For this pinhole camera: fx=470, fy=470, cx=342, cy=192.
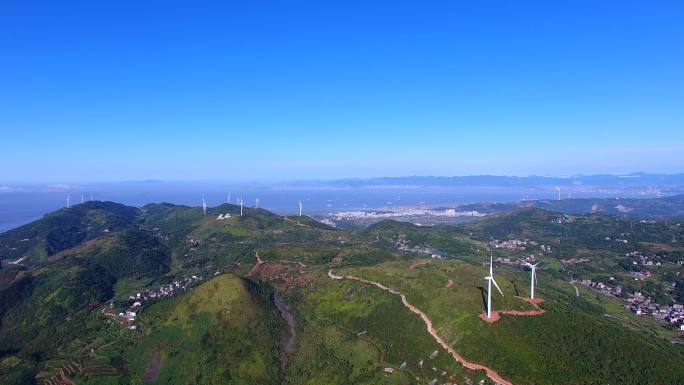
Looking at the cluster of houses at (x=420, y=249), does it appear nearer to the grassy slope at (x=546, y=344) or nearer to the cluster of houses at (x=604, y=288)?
the cluster of houses at (x=604, y=288)

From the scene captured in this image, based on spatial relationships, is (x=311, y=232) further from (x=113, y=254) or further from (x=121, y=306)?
(x=121, y=306)

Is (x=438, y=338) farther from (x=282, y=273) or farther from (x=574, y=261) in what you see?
(x=574, y=261)

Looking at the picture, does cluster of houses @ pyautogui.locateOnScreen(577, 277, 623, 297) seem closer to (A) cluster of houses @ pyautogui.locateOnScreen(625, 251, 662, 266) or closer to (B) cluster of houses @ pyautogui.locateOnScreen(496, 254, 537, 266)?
(B) cluster of houses @ pyautogui.locateOnScreen(496, 254, 537, 266)

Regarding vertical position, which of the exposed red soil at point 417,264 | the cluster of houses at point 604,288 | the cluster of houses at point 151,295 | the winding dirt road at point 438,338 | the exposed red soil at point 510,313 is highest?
the exposed red soil at point 417,264

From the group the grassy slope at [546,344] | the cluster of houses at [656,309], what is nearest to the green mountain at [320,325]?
the grassy slope at [546,344]

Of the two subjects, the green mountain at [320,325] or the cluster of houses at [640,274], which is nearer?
the green mountain at [320,325]

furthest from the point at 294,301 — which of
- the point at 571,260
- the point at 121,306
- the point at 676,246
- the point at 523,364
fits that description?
the point at 676,246
